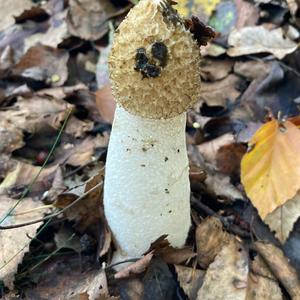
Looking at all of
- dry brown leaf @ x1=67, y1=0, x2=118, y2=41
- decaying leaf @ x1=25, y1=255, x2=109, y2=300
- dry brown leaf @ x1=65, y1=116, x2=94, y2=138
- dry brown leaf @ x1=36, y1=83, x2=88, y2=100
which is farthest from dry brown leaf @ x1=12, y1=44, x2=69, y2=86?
decaying leaf @ x1=25, y1=255, x2=109, y2=300

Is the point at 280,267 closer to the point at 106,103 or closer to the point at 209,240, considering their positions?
the point at 209,240

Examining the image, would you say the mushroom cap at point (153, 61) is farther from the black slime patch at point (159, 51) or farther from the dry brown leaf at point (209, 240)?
the dry brown leaf at point (209, 240)

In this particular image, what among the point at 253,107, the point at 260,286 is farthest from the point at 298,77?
the point at 260,286

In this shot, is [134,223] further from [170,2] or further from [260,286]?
[170,2]

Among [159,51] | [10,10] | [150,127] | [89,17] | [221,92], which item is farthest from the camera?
[10,10]

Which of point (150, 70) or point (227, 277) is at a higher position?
point (150, 70)

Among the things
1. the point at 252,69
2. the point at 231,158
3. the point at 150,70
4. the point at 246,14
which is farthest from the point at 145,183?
the point at 246,14
